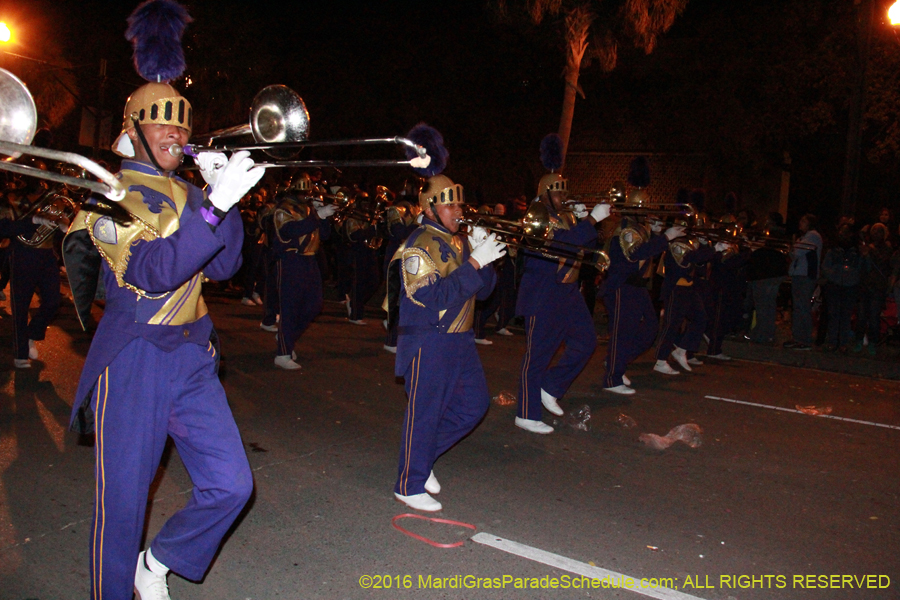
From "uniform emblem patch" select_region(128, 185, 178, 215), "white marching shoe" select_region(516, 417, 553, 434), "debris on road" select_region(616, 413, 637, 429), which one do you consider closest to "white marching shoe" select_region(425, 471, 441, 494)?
"white marching shoe" select_region(516, 417, 553, 434)

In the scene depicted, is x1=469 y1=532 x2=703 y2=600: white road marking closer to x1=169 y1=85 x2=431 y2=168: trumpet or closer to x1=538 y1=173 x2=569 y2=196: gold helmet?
x1=169 y1=85 x2=431 y2=168: trumpet

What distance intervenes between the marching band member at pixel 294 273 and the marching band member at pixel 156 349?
509 centimetres

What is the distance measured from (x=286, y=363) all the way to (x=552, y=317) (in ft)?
10.8

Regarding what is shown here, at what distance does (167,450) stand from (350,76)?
1748 centimetres

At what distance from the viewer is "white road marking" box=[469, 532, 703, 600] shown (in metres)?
3.75

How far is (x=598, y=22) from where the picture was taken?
15906 millimetres

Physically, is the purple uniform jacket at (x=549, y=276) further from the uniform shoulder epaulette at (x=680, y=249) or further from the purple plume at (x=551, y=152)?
the uniform shoulder epaulette at (x=680, y=249)

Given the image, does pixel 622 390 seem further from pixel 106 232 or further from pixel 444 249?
pixel 106 232

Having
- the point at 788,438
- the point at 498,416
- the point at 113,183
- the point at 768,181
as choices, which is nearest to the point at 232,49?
the point at 768,181

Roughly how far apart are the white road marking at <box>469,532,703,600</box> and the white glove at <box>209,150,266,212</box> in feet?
7.80

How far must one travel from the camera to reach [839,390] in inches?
351

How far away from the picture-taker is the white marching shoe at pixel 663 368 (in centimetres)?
926

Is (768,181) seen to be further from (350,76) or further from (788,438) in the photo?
(788,438)

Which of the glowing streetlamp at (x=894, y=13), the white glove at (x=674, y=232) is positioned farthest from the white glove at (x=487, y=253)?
the glowing streetlamp at (x=894, y=13)
